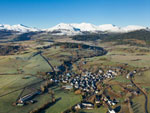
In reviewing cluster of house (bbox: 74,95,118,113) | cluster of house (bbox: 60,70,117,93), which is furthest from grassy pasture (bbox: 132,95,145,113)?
cluster of house (bbox: 60,70,117,93)

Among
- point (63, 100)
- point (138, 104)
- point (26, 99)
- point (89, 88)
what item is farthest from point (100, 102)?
point (26, 99)

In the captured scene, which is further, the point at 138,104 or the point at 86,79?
the point at 86,79

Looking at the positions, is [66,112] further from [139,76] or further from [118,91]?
[139,76]

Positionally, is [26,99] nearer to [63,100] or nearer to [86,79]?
[63,100]

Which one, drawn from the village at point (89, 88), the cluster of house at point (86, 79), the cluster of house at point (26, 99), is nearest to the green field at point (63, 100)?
the village at point (89, 88)

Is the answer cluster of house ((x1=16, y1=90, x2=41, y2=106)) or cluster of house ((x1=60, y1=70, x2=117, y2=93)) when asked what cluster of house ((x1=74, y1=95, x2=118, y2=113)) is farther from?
cluster of house ((x1=16, y1=90, x2=41, y2=106))

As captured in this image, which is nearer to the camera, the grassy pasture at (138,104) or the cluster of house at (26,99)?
the grassy pasture at (138,104)

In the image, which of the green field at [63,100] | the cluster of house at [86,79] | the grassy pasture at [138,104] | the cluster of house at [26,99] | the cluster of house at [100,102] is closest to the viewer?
the grassy pasture at [138,104]

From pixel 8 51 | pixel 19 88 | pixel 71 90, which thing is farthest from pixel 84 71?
pixel 8 51

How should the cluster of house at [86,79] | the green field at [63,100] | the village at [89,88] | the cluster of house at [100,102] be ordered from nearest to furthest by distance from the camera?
the green field at [63,100] < the cluster of house at [100,102] < the village at [89,88] < the cluster of house at [86,79]

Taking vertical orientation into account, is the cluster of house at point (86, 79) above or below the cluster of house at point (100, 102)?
below

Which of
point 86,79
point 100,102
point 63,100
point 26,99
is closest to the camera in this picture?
point 100,102

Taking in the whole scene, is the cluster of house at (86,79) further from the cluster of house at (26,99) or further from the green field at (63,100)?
the cluster of house at (26,99)
